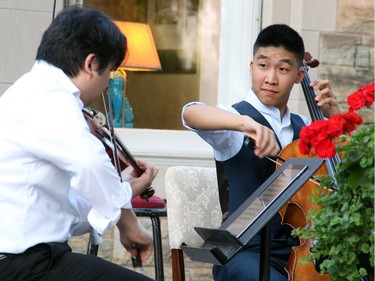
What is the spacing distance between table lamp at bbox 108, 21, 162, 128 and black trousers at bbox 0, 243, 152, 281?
7.96ft

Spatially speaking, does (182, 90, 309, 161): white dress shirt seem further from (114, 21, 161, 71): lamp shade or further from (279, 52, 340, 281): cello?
(114, 21, 161, 71): lamp shade

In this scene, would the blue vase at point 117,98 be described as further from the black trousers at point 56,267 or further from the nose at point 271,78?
the black trousers at point 56,267

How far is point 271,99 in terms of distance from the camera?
3633 millimetres

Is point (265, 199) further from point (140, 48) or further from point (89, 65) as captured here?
point (140, 48)

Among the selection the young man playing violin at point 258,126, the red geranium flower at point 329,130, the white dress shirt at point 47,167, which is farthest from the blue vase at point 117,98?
the red geranium flower at point 329,130

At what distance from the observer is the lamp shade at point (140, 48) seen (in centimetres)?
532

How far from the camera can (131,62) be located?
5238 millimetres

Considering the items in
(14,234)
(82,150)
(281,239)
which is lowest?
(281,239)

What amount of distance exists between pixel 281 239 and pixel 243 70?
2549mm

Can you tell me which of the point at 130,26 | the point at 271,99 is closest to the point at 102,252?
the point at 130,26

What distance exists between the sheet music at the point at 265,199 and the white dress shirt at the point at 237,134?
0.74 m

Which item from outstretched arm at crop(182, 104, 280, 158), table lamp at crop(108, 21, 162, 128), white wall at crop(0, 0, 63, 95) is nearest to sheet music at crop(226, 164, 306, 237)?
outstretched arm at crop(182, 104, 280, 158)

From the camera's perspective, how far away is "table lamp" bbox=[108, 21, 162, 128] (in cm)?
535

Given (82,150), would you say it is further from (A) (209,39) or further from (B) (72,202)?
(A) (209,39)
